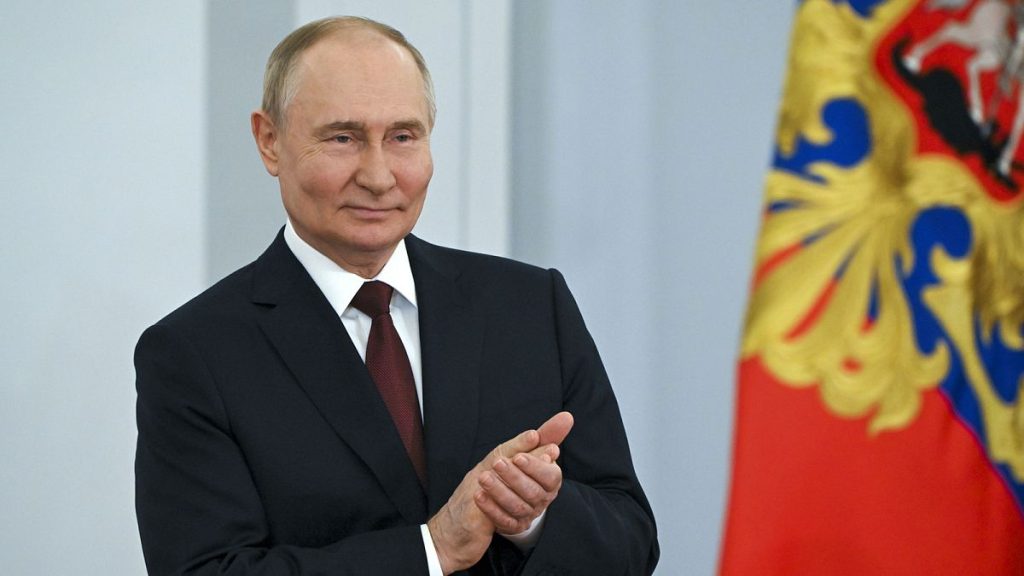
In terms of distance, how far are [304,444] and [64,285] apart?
4.61 ft

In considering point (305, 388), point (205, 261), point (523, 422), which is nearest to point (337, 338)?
point (305, 388)

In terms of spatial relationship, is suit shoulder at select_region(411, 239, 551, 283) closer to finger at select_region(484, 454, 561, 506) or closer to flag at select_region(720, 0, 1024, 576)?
finger at select_region(484, 454, 561, 506)

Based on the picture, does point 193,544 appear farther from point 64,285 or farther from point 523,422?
point 64,285

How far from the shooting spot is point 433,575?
5.26ft

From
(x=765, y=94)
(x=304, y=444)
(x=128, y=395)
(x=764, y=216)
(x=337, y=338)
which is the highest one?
(x=765, y=94)

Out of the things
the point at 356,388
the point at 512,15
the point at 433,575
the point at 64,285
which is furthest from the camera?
the point at 512,15

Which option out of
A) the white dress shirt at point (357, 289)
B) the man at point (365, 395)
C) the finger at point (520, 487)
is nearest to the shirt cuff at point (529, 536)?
the man at point (365, 395)

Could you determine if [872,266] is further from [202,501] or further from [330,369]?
[202,501]

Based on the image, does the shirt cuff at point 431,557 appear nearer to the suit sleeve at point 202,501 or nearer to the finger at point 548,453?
the suit sleeve at point 202,501

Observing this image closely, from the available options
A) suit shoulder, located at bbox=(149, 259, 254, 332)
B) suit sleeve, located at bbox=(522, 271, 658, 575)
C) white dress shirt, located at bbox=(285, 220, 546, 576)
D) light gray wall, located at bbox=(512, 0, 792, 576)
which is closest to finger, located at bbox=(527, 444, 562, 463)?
suit sleeve, located at bbox=(522, 271, 658, 575)

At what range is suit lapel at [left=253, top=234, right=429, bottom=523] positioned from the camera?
5.50 ft

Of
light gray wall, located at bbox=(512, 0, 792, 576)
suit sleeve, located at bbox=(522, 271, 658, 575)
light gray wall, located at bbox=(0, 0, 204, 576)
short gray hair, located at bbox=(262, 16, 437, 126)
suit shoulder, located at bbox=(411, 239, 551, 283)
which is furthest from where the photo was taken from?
light gray wall, located at bbox=(512, 0, 792, 576)

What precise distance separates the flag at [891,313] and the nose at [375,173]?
1.84 ft

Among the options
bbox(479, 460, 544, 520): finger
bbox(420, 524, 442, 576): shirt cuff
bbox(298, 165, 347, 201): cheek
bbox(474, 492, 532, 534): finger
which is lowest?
bbox(420, 524, 442, 576): shirt cuff
